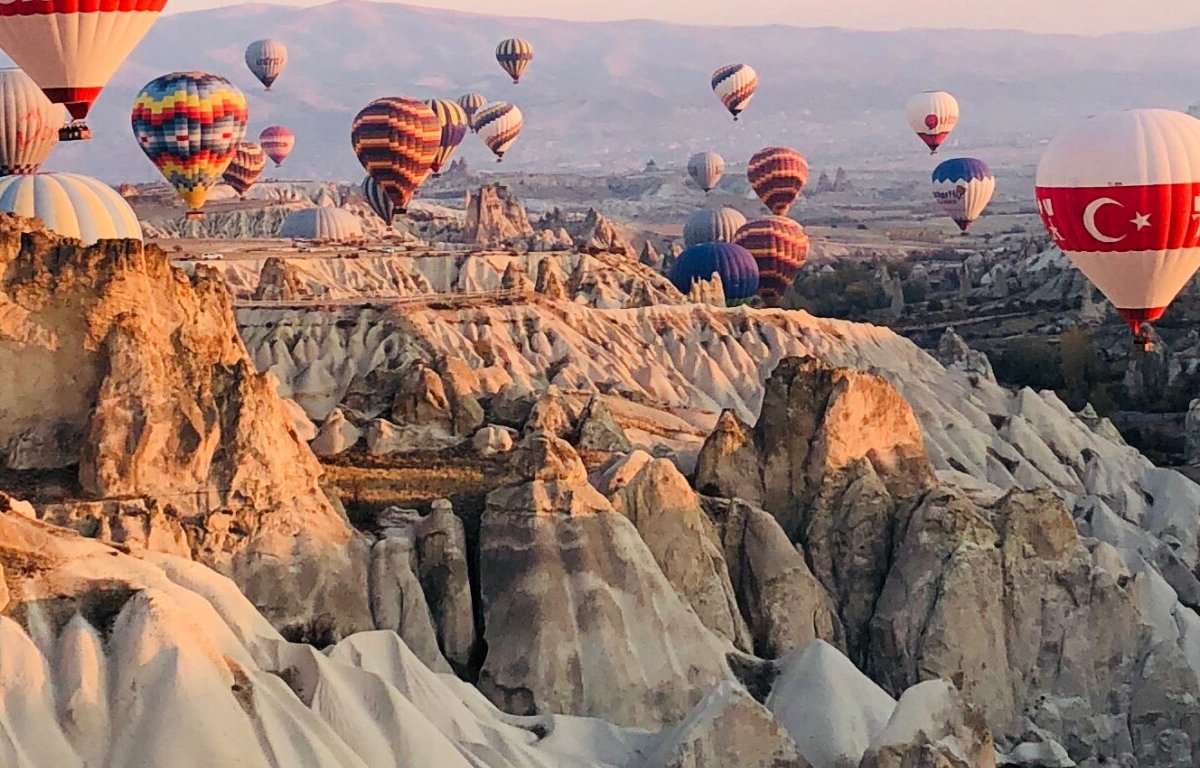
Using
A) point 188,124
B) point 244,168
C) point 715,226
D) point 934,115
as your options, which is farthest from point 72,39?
point 934,115

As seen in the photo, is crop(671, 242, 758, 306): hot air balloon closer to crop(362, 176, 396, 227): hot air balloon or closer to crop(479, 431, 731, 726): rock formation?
crop(362, 176, 396, 227): hot air balloon

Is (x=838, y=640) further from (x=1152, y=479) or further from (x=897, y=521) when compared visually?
Answer: (x=1152, y=479)

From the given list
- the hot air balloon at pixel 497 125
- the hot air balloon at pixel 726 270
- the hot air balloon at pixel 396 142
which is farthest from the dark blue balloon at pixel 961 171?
the hot air balloon at pixel 396 142

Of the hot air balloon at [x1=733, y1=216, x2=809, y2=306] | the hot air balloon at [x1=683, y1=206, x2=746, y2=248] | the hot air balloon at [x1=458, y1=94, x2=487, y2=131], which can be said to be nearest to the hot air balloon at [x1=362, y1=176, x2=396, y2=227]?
the hot air balloon at [x1=733, y1=216, x2=809, y2=306]

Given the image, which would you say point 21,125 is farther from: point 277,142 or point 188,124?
point 277,142

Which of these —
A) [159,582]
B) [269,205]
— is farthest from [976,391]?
[269,205]

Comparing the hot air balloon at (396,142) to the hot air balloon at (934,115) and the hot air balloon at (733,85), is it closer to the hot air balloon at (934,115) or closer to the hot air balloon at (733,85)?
the hot air balloon at (934,115)
